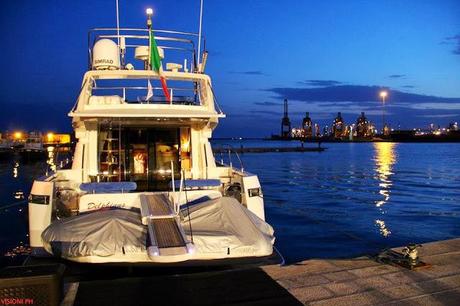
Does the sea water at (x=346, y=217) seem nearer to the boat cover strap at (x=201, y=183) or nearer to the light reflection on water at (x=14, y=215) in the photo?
the light reflection on water at (x=14, y=215)

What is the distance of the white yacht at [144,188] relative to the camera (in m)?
6.14

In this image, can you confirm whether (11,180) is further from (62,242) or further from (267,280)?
(267,280)

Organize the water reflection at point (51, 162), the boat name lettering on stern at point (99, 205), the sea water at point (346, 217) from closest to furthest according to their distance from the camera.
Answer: the boat name lettering on stern at point (99, 205)
the sea water at point (346, 217)
the water reflection at point (51, 162)

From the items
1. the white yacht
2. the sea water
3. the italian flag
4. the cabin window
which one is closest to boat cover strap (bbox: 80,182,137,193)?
the white yacht

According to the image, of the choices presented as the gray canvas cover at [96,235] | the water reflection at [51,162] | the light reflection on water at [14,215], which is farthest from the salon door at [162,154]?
the gray canvas cover at [96,235]

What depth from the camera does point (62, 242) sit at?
6215mm

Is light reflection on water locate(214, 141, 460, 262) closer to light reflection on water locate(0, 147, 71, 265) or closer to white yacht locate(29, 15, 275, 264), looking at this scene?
white yacht locate(29, 15, 275, 264)

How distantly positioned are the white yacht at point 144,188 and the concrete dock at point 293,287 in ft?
1.36

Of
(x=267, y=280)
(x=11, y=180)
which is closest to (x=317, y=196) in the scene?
(x=267, y=280)

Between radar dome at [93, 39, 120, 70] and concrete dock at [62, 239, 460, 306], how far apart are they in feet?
21.7

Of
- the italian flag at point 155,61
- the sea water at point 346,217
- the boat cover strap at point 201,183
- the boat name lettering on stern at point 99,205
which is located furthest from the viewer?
the sea water at point 346,217

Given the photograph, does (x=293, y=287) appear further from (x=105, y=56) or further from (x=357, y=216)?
(x=357, y=216)

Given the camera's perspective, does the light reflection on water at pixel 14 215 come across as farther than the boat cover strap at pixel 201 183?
Yes

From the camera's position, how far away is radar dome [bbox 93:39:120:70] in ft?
35.3
